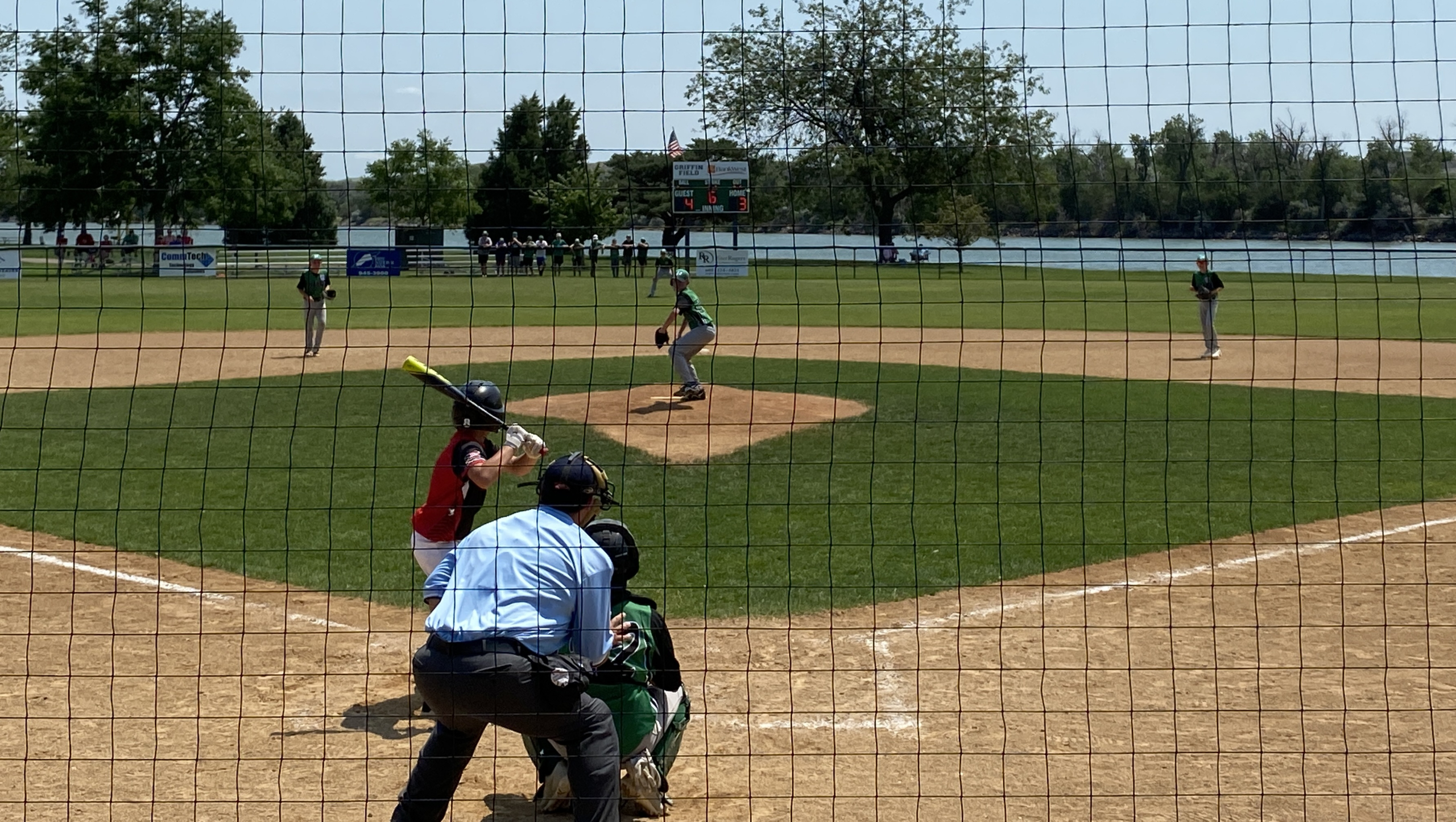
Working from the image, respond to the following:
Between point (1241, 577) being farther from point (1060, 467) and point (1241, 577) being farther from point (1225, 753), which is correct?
point (1060, 467)

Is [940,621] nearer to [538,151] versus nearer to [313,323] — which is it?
[538,151]

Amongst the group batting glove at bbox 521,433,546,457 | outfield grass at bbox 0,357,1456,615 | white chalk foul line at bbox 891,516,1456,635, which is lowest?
white chalk foul line at bbox 891,516,1456,635

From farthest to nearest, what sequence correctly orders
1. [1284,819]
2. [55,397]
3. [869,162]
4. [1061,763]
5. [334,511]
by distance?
[55,397], [334,511], [869,162], [1061,763], [1284,819]

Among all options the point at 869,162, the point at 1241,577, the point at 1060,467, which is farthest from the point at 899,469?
the point at 869,162

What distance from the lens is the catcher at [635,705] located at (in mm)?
5984

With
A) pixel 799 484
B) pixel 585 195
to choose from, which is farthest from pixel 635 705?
pixel 799 484

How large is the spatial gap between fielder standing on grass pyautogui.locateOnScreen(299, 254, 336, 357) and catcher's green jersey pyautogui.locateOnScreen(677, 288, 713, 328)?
8.25 m

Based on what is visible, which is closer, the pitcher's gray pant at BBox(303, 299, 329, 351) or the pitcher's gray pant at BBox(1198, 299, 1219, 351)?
the pitcher's gray pant at BBox(1198, 299, 1219, 351)

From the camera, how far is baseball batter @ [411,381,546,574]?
7023 millimetres

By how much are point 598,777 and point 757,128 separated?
601cm

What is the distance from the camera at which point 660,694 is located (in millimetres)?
6211

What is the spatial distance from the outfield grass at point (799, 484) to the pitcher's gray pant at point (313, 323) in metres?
5.08

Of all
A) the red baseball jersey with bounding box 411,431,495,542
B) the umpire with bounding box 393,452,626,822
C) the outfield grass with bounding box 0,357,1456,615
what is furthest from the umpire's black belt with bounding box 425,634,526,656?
the outfield grass with bounding box 0,357,1456,615

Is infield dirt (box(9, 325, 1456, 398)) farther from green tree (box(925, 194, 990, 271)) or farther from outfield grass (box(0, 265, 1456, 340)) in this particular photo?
green tree (box(925, 194, 990, 271))
